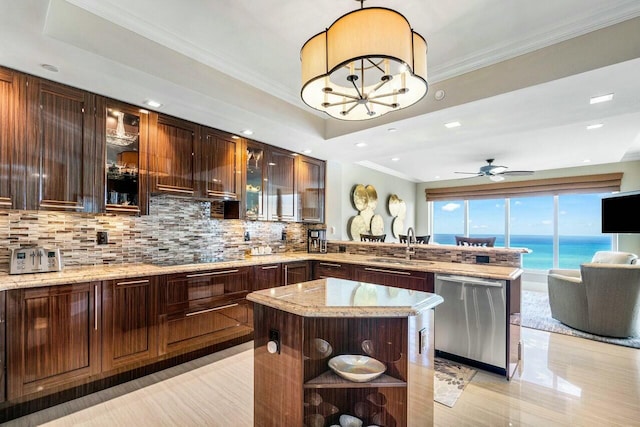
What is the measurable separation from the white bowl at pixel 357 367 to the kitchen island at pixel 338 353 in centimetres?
3

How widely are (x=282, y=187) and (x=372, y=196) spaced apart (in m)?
2.79

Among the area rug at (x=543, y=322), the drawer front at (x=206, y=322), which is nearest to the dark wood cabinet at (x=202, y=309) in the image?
the drawer front at (x=206, y=322)

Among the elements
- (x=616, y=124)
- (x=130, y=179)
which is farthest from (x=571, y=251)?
(x=130, y=179)

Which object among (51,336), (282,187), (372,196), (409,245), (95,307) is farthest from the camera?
(372,196)

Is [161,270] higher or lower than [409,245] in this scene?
lower

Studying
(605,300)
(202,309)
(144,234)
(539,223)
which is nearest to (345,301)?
(202,309)

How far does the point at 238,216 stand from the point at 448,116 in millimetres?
2610

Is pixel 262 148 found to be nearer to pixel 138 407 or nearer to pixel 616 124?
pixel 138 407

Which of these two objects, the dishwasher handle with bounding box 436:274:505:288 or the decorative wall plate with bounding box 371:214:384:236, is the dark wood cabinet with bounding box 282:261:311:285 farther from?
the decorative wall plate with bounding box 371:214:384:236

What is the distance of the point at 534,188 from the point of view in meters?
6.92

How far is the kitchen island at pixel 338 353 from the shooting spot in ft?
4.70

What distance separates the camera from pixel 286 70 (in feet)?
9.39

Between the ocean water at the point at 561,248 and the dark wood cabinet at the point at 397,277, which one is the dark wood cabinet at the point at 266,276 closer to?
the dark wood cabinet at the point at 397,277

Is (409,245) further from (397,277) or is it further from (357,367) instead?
(357,367)
